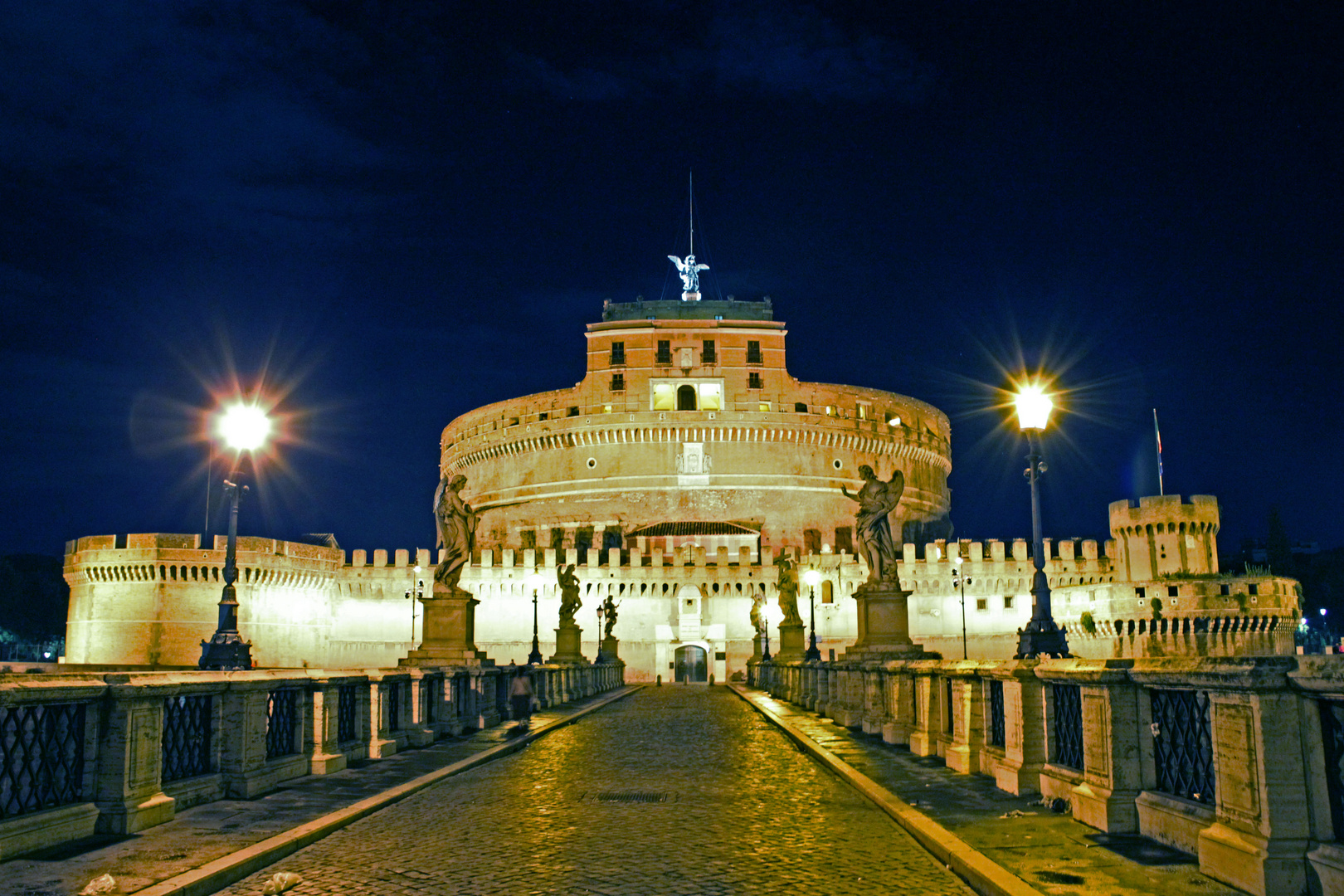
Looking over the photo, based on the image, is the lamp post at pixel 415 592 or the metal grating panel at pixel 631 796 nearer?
the metal grating panel at pixel 631 796

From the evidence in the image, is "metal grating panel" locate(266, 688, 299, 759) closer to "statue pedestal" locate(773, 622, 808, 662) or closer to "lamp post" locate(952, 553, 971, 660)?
"statue pedestal" locate(773, 622, 808, 662)

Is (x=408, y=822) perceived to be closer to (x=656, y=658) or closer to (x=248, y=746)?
(x=248, y=746)

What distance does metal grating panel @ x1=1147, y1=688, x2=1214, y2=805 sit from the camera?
268 inches

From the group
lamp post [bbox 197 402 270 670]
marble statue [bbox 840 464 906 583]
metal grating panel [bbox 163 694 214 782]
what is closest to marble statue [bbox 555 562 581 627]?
marble statue [bbox 840 464 906 583]

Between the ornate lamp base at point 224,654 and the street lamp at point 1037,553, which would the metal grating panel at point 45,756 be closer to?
the ornate lamp base at point 224,654

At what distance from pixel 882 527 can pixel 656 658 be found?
42755 mm

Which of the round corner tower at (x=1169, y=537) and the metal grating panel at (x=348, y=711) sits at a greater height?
the round corner tower at (x=1169, y=537)

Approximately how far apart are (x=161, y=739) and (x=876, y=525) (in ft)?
45.5

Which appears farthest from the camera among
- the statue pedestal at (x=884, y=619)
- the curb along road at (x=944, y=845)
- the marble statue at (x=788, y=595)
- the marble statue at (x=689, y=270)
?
the marble statue at (x=689, y=270)

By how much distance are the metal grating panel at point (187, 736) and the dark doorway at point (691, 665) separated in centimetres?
5270

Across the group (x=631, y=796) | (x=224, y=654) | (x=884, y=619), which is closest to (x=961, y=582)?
(x=884, y=619)

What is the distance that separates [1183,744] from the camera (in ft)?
23.0

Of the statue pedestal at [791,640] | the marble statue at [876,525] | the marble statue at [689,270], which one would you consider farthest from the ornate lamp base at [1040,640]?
the marble statue at [689,270]

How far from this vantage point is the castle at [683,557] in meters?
57.1
